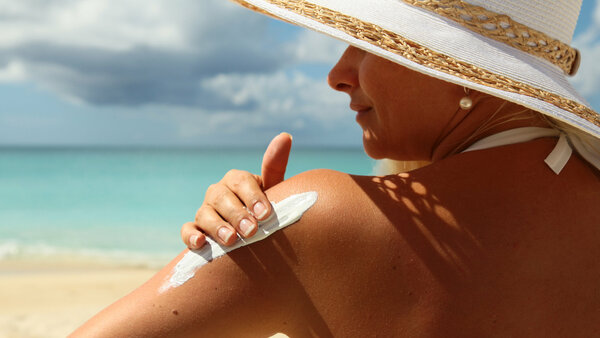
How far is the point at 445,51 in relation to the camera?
1061 mm

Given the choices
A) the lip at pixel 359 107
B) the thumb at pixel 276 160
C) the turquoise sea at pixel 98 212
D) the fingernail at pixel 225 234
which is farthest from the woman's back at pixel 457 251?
the turquoise sea at pixel 98 212

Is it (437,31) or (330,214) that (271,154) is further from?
(437,31)

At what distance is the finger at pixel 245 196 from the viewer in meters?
0.92

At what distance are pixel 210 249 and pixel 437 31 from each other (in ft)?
2.17

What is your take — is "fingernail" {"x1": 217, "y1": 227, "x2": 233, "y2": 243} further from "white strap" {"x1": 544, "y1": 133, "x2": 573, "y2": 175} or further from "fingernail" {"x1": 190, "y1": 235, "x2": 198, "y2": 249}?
"white strap" {"x1": 544, "y1": 133, "x2": 573, "y2": 175}

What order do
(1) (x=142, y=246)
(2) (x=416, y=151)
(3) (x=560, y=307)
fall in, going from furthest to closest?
(1) (x=142, y=246) < (2) (x=416, y=151) < (3) (x=560, y=307)

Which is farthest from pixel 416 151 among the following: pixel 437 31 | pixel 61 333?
pixel 61 333

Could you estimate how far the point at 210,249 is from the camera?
0.92 metres

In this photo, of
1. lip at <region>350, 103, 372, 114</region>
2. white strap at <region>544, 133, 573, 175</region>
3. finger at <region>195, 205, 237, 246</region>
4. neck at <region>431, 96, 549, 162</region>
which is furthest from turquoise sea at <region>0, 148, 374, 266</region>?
finger at <region>195, 205, 237, 246</region>

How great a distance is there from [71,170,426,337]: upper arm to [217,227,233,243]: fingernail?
3 cm

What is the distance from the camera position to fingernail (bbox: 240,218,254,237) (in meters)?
0.89

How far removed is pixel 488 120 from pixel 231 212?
61 centimetres

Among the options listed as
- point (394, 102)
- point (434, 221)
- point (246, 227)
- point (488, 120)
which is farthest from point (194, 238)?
point (488, 120)

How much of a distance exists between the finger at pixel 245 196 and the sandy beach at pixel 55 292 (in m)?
4.97
